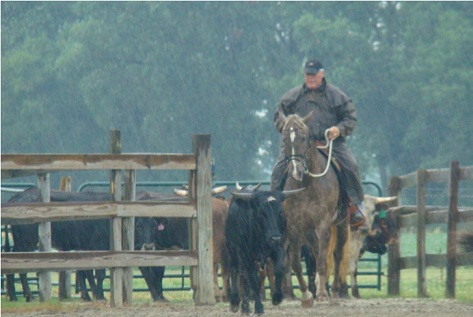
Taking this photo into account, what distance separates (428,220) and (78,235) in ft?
16.5

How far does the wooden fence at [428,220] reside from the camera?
664 inches

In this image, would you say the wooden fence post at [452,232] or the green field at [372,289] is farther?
the wooden fence post at [452,232]

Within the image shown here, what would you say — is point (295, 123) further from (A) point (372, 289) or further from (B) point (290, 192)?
(A) point (372, 289)

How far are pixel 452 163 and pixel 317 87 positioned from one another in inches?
90.8

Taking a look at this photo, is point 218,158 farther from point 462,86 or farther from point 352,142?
point 462,86

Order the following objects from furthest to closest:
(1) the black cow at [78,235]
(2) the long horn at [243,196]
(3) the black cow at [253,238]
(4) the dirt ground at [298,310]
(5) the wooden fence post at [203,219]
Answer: (1) the black cow at [78,235] → (5) the wooden fence post at [203,219] → (2) the long horn at [243,196] → (3) the black cow at [253,238] → (4) the dirt ground at [298,310]

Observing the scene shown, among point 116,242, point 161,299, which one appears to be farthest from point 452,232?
point 116,242

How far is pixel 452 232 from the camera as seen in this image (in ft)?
55.4

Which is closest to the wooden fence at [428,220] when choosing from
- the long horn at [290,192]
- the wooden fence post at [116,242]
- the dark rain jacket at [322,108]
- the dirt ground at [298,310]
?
the dirt ground at [298,310]

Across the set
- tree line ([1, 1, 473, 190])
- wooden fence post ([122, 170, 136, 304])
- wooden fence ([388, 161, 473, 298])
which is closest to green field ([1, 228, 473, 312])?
wooden fence ([388, 161, 473, 298])

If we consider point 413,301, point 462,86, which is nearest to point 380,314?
point 413,301

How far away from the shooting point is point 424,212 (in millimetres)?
18188

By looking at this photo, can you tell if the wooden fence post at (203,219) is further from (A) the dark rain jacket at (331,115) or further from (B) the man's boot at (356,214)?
(B) the man's boot at (356,214)

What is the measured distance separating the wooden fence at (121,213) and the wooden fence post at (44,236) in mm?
894
